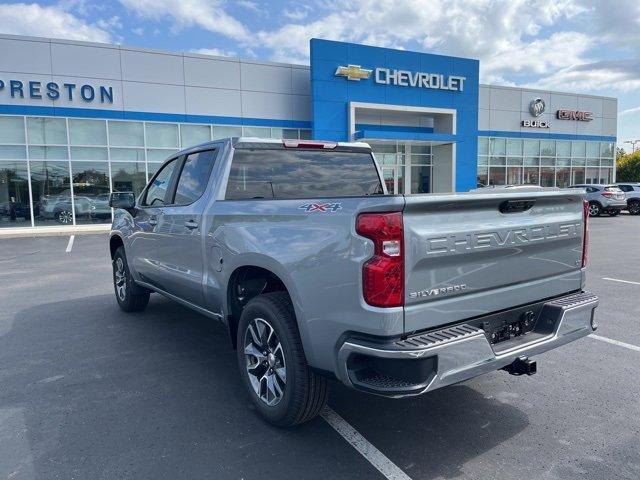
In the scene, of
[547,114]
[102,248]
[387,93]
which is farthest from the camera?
[547,114]

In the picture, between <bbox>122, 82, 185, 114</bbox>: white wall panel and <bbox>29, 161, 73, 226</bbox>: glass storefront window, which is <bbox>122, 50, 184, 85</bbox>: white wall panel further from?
<bbox>29, 161, 73, 226</bbox>: glass storefront window

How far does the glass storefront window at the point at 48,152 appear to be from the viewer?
1814cm

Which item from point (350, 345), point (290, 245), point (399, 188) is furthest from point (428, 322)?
point (399, 188)

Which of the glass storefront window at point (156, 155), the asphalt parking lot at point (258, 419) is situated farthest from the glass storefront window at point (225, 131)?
the asphalt parking lot at point (258, 419)

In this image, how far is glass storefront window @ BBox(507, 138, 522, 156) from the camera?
2822cm

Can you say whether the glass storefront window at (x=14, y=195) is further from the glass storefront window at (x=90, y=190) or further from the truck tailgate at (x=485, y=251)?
the truck tailgate at (x=485, y=251)

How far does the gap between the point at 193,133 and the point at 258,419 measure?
18.4 meters

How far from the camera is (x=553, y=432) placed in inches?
125

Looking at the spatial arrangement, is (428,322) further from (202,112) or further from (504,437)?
(202,112)

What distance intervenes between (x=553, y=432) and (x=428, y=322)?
1394 millimetres

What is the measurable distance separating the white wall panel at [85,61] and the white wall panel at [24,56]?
0.87 ft

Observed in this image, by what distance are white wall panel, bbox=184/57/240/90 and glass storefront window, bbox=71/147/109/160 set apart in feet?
14.6

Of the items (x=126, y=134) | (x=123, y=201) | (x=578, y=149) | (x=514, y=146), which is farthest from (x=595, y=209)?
(x=123, y=201)

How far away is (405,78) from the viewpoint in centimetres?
2248
